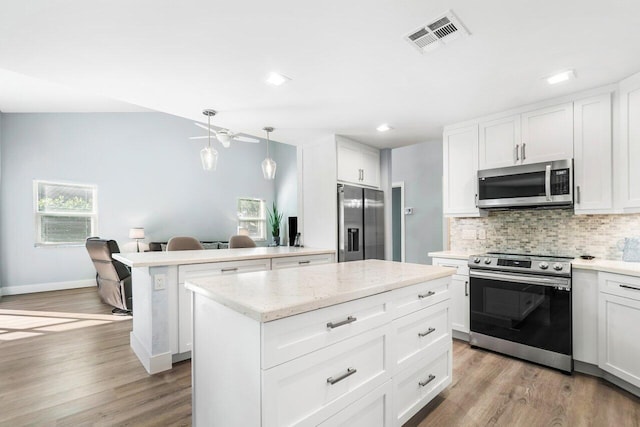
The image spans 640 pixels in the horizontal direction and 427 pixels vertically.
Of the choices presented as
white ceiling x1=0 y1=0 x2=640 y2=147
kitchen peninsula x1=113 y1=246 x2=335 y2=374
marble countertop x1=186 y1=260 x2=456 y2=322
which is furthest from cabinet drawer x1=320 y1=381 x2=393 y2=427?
white ceiling x1=0 y1=0 x2=640 y2=147

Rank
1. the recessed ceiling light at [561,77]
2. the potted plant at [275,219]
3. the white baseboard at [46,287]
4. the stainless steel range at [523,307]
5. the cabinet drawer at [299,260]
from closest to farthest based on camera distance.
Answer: the recessed ceiling light at [561,77] → the stainless steel range at [523,307] → the cabinet drawer at [299,260] → the white baseboard at [46,287] → the potted plant at [275,219]

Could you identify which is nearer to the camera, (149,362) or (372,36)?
(372,36)

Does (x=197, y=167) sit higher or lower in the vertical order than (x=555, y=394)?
higher

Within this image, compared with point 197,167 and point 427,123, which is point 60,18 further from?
point 197,167

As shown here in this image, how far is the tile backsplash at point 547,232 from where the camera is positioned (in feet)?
8.71

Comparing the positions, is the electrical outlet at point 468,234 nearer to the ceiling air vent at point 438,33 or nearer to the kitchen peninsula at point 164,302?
the ceiling air vent at point 438,33

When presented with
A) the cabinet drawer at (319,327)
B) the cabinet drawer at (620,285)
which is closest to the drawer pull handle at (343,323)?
the cabinet drawer at (319,327)

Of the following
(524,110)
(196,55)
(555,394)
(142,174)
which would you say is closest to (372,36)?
(196,55)

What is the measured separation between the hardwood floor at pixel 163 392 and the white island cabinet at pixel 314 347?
1.42 feet

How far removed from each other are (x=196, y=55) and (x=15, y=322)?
4.14 meters

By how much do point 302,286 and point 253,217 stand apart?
733cm


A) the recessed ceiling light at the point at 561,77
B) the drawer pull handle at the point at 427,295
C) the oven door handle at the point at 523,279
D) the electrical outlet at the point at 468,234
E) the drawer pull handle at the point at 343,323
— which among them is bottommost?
the oven door handle at the point at 523,279

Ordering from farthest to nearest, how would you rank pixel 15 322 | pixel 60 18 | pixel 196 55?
pixel 15 322 < pixel 196 55 < pixel 60 18

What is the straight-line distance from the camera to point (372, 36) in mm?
1848
